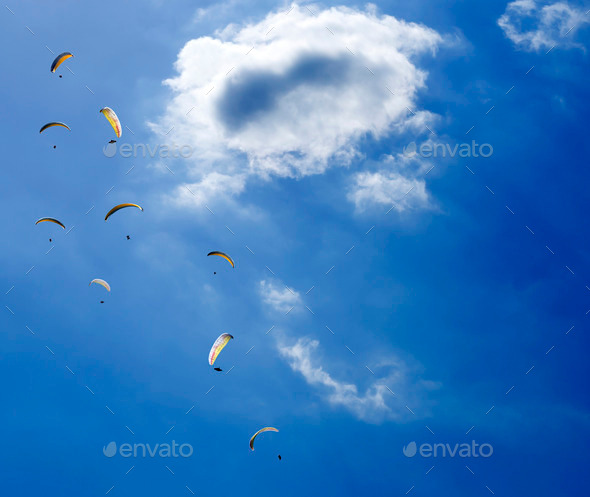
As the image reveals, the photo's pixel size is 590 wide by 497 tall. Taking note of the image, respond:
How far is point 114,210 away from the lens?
51219 millimetres

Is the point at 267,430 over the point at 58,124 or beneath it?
beneath

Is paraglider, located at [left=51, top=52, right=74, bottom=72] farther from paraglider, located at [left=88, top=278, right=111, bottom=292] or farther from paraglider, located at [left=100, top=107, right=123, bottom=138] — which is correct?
paraglider, located at [left=88, top=278, right=111, bottom=292]

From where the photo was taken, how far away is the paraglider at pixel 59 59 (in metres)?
50.9

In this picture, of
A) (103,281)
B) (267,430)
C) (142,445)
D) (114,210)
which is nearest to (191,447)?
(142,445)

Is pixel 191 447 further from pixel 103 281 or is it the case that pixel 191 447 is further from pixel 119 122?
pixel 119 122

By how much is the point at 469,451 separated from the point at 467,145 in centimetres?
3014

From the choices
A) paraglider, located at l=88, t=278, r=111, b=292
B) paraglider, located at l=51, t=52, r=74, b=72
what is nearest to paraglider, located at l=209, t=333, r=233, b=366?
paraglider, located at l=88, t=278, r=111, b=292

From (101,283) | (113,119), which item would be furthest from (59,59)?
(101,283)

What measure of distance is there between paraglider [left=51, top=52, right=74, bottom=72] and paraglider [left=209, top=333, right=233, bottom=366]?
94.7 ft

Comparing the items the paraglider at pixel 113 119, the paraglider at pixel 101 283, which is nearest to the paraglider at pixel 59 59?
the paraglider at pixel 113 119

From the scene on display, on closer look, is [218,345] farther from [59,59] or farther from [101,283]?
[59,59]

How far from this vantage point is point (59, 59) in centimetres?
5162

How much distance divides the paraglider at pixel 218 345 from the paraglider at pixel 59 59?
28.9 metres

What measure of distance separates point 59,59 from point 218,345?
3038cm
